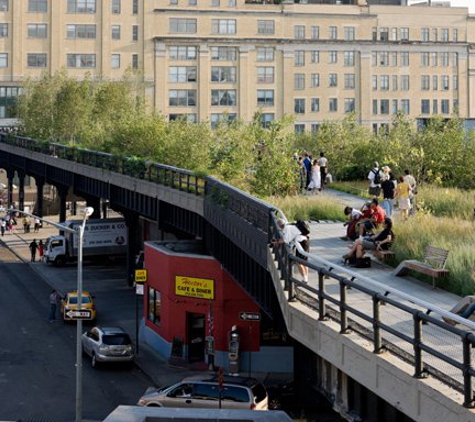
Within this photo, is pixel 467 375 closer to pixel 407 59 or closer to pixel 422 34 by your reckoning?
pixel 407 59

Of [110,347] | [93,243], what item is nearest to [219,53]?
[93,243]

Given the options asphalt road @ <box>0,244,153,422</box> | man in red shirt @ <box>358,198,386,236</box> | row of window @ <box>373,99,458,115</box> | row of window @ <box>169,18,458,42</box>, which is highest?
row of window @ <box>169,18,458,42</box>

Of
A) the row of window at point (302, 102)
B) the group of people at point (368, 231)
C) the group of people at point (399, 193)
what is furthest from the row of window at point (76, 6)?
the group of people at point (368, 231)

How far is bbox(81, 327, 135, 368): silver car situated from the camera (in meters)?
36.6

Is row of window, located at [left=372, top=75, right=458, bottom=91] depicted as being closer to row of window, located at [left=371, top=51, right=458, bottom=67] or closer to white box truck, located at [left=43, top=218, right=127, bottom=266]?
row of window, located at [left=371, top=51, right=458, bottom=67]

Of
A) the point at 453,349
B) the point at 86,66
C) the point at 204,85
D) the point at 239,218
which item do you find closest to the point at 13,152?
the point at 86,66

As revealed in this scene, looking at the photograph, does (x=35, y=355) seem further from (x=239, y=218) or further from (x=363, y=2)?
(x=363, y=2)

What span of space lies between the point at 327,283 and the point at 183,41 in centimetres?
9092

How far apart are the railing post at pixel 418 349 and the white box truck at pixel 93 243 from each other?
47.4m

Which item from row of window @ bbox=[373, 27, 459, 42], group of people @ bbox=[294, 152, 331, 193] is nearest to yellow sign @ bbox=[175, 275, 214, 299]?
group of people @ bbox=[294, 152, 331, 193]

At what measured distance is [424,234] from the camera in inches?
967

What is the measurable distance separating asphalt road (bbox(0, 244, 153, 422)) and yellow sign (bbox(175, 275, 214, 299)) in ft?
12.0

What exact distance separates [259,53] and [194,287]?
3063 inches

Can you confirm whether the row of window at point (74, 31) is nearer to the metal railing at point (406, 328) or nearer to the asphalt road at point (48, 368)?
the asphalt road at point (48, 368)
